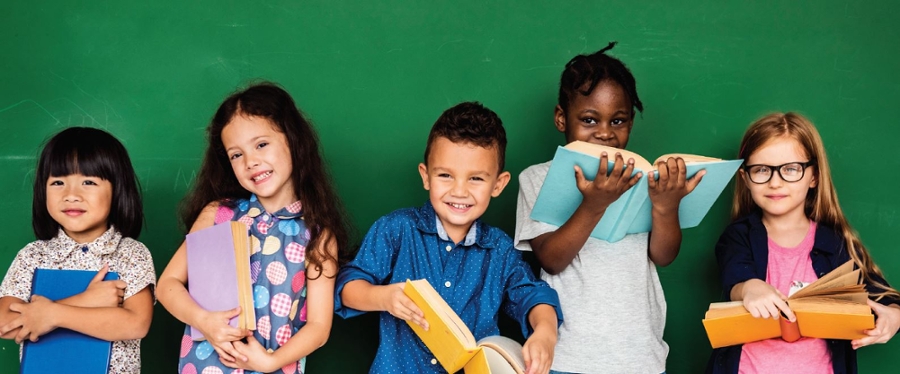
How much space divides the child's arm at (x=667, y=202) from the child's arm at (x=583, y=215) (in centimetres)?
7

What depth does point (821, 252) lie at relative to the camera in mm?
2186

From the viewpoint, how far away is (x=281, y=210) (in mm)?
2025

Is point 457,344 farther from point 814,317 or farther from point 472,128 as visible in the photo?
point 814,317

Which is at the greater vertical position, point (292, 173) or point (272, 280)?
point (292, 173)

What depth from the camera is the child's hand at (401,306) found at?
1.72 metres

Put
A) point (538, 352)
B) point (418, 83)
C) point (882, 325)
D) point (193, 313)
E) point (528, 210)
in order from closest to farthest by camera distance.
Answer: point (538, 352), point (193, 313), point (882, 325), point (528, 210), point (418, 83)

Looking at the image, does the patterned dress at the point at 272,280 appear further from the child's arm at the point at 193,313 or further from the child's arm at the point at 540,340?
the child's arm at the point at 540,340

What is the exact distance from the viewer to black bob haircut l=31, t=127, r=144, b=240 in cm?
201

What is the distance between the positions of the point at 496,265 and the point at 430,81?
2.45 feet

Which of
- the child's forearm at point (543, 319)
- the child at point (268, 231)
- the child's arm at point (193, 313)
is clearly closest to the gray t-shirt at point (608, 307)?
the child's forearm at point (543, 319)

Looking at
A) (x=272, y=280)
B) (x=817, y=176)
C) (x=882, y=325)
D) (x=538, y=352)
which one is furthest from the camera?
(x=817, y=176)

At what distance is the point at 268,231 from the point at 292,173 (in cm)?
17

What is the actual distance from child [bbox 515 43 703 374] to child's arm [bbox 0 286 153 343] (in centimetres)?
101

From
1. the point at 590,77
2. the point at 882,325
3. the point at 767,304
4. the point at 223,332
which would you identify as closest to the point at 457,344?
the point at 223,332
